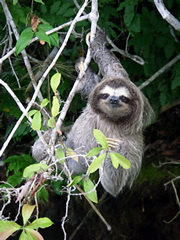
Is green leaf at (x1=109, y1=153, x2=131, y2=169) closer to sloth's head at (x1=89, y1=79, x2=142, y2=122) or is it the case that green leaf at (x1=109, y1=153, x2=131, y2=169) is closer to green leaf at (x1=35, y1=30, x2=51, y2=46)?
green leaf at (x1=35, y1=30, x2=51, y2=46)

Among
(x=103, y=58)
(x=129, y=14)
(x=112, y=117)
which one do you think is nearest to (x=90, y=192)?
(x=112, y=117)

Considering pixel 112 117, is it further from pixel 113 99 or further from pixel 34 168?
pixel 34 168

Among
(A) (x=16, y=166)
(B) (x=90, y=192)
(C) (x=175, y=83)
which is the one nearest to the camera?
(B) (x=90, y=192)

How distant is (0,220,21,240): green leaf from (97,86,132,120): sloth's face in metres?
2.97

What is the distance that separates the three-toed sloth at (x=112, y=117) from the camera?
6309 mm

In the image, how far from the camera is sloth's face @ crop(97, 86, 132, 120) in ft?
20.4

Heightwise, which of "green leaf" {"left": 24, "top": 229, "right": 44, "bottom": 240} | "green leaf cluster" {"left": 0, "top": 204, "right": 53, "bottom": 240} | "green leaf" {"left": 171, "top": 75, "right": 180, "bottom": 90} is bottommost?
"green leaf" {"left": 171, "top": 75, "right": 180, "bottom": 90}

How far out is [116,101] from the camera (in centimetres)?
619

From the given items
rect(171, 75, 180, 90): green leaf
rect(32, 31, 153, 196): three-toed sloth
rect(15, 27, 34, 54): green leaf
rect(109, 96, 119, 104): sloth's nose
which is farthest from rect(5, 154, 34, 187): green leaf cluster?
rect(15, 27, 34, 54): green leaf

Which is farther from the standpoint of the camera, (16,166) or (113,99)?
(16,166)

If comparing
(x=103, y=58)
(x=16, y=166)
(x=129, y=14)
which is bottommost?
(x=16, y=166)

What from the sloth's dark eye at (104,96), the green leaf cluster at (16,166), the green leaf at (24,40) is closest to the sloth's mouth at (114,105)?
the sloth's dark eye at (104,96)

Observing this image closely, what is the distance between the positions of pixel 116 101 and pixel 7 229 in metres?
3.03

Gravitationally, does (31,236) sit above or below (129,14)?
below
